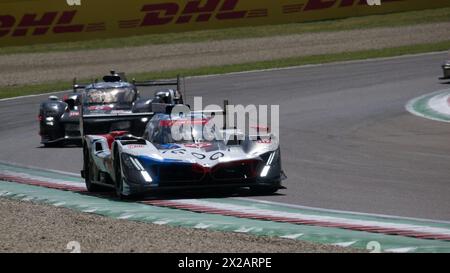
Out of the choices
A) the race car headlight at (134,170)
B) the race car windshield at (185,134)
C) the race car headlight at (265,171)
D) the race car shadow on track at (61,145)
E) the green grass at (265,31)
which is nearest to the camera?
the race car headlight at (134,170)

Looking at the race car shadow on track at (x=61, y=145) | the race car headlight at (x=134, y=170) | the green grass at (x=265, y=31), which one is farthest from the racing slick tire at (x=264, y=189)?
the green grass at (x=265, y=31)

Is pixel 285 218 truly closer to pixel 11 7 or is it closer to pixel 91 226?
pixel 91 226

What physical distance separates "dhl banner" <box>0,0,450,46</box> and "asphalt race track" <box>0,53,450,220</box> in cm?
689

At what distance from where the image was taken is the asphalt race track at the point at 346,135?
12.7 meters

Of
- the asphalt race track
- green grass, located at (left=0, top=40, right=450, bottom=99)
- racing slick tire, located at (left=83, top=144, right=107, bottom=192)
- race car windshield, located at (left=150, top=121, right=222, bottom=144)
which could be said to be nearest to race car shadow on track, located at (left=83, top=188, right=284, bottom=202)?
racing slick tire, located at (left=83, top=144, right=107, bottom=192)

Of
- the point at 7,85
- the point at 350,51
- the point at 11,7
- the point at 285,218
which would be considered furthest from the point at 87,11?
the point at 285,218

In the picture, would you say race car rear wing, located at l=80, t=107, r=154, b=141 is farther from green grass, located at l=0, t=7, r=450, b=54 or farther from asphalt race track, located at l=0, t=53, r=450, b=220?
green grass, located at l=0, t=7, r=450, b=54

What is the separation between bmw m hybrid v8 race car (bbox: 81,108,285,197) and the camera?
1264cm

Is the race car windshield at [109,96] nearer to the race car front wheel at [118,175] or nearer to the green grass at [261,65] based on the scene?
the race car front wheel at [118,175]

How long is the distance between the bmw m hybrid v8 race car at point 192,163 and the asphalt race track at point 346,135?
0.41 metres

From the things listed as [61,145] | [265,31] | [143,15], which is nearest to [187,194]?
[61,145]

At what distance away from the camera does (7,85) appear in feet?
108

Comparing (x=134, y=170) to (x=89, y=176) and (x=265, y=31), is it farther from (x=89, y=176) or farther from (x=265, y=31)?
(x=265, y=31)

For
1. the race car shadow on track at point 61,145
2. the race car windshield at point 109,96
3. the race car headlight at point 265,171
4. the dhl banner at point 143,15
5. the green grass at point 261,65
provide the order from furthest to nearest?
1. the dhl banner at point 143,15
2. the green grass at point 261,65
3. the race car windshield at point 109,96
4. the race car shadow on track at point 61,145
5. the race car headlight at point 265,171
